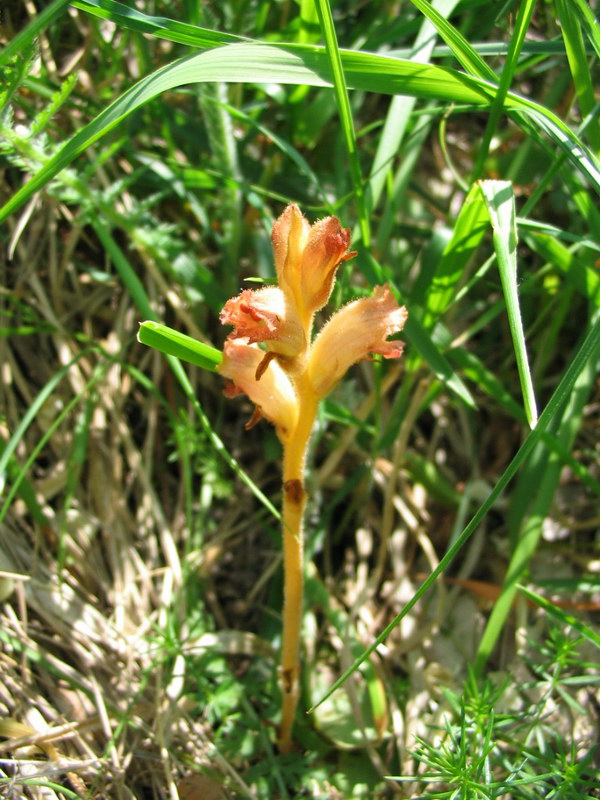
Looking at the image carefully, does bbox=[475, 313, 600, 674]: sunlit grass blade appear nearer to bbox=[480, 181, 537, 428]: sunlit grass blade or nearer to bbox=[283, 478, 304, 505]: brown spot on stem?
bbox=[480, 181, 537, 428]: sunlit grass blade

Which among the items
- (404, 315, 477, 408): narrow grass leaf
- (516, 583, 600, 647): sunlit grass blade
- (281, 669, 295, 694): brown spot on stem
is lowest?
(281, 669, 295, 694): brown spot on stem

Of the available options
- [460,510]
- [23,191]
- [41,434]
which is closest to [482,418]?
[460,510]

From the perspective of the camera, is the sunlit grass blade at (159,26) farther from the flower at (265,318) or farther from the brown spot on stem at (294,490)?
the brown spot on stem at (294,490)

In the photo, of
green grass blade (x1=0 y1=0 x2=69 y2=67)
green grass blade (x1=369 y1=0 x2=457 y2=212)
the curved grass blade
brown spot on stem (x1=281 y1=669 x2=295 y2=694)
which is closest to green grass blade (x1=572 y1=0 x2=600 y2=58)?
the curved grass blade

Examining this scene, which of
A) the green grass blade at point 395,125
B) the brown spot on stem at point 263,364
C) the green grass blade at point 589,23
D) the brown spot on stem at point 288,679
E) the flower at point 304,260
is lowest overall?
the brown spot on stem at point 288,679

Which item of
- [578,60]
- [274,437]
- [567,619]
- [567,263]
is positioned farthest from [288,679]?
[578,60]

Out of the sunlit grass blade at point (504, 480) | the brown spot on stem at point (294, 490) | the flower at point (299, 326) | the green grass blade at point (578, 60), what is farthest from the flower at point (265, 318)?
the green grass blade at point (578, 60)

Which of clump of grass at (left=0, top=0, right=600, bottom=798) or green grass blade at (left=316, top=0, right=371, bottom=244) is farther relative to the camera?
clump of grass at (left=0, top=0, right=600, bottom=798)

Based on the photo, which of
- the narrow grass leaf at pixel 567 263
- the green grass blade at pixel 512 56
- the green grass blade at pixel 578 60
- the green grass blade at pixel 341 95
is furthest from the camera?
the narrow grass leaf at pixel 567 263
